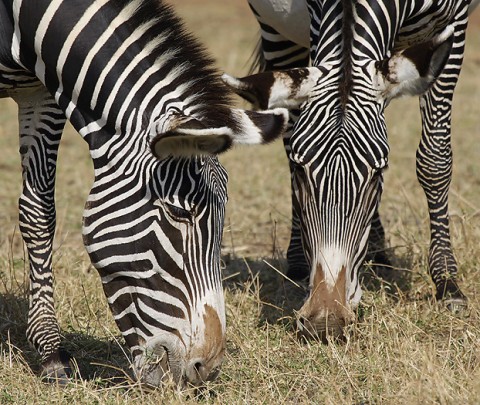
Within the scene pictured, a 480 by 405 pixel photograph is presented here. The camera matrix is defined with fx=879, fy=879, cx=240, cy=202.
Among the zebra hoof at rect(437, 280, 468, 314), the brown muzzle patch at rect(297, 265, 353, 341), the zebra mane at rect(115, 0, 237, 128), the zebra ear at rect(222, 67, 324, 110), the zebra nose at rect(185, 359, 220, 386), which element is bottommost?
the zebra hoof at rect(437, 280, 468, 314)

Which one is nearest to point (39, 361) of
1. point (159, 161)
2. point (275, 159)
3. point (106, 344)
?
point (106, 344)

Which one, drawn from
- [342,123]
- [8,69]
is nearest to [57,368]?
[8,69]

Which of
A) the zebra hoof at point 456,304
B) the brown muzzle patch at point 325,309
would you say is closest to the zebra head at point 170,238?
the brown muzzle patch at point 325,309

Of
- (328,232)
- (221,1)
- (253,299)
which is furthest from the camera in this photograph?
(221,1)

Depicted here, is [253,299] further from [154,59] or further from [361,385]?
[154,59]

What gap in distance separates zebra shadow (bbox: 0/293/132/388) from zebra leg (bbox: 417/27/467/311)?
2365 mm

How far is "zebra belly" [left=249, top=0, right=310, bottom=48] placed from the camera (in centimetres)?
681

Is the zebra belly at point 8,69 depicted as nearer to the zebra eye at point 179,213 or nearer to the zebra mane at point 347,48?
the zebra eye at point 179,213

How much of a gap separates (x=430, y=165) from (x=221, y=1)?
62.2 feet

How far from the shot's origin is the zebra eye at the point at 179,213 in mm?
4152

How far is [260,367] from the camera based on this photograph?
4812mm

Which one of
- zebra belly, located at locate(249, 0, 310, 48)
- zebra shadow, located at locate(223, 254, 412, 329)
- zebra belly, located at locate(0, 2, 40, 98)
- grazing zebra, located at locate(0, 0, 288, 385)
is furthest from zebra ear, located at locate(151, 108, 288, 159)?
zebra belly, located at locate(249, 0, 310, 48)

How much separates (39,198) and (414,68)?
7.98 feet

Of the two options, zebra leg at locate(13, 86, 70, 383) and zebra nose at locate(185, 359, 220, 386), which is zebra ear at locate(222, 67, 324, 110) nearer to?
zebra leg at locate(13, 86, 70, 383)
